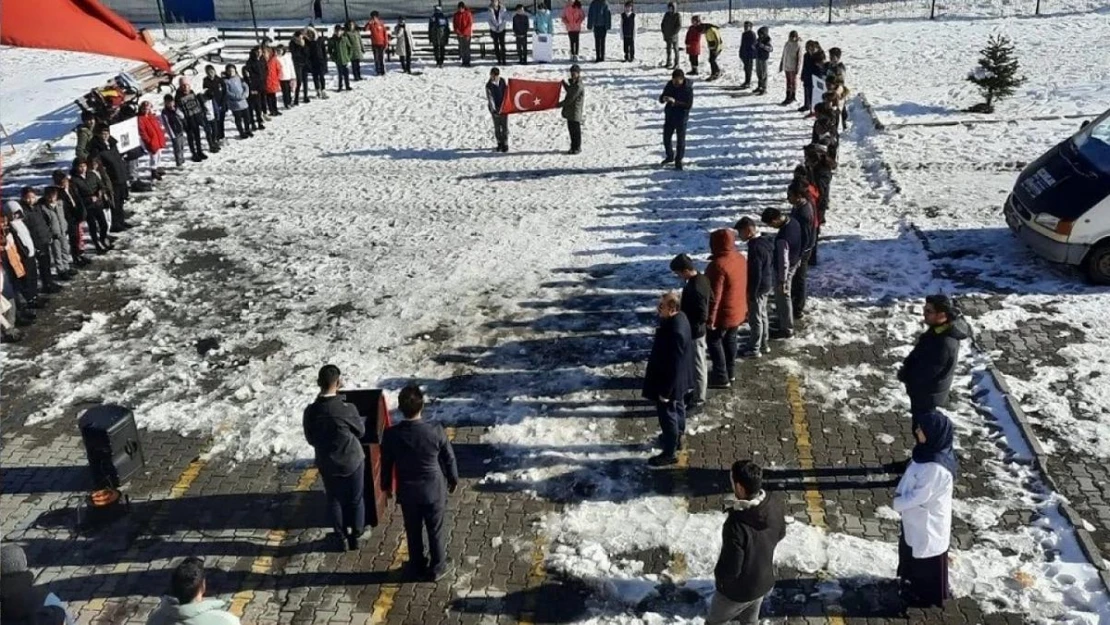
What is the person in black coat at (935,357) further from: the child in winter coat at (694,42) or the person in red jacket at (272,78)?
the person in red jacket at (272,78)

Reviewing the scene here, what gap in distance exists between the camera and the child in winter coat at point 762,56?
21.3m

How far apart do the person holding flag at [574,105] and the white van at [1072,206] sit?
27.0ft

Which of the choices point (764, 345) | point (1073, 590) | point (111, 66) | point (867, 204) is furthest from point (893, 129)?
point (111, 66)

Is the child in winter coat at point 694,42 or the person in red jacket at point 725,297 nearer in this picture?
the person in red jacket at point 725,297

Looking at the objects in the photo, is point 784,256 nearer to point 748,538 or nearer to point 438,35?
point 748,538

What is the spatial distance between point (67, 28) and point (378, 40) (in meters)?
19.5

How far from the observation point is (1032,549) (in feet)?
26.1

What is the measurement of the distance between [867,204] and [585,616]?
10.2 m

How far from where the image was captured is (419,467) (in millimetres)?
7426

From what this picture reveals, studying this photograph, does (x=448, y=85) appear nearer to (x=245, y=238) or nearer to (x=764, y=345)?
(x=245, y=238)

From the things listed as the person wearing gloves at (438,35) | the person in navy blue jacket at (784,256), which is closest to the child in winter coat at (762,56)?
the person wearing gloves at (438,35)

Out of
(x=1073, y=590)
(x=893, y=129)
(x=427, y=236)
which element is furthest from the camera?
(x=893, y=129)

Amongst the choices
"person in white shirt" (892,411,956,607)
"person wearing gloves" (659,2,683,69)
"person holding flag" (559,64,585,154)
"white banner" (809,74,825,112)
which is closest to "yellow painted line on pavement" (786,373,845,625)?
"person in white shirt" (892,411,956,607)

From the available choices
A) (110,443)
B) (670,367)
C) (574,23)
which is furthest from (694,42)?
(110,443)
